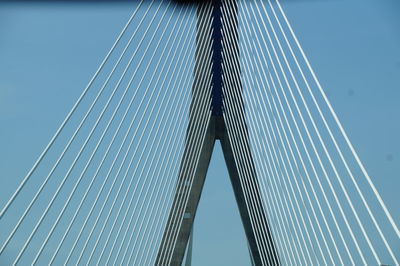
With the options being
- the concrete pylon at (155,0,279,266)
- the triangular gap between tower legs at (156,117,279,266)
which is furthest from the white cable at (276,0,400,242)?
the triangular gap between tower legs at (156,117,279,266)

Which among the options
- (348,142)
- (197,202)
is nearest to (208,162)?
(197,202)

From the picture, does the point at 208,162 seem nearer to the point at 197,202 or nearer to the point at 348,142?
the point at 197,202

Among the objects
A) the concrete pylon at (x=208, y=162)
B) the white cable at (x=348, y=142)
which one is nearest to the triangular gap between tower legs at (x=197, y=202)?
the concrete pylon at (x=208, y=162)

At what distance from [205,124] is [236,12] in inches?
89.0

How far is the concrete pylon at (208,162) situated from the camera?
12430 mm

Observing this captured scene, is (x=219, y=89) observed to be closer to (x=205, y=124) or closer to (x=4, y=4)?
(x=205, y=124)

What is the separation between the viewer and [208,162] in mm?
13539

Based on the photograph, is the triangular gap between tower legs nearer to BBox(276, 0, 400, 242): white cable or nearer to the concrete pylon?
the concrete pylon

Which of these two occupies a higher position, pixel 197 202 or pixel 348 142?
pixel 197 202

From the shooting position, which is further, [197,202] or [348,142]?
[197,202]

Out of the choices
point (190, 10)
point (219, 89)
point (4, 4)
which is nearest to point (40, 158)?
point (4, 4)

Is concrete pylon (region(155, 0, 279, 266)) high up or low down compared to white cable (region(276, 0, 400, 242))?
up

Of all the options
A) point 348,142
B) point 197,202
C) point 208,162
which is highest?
point 208,162

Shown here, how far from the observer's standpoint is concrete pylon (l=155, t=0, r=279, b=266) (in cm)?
1243
